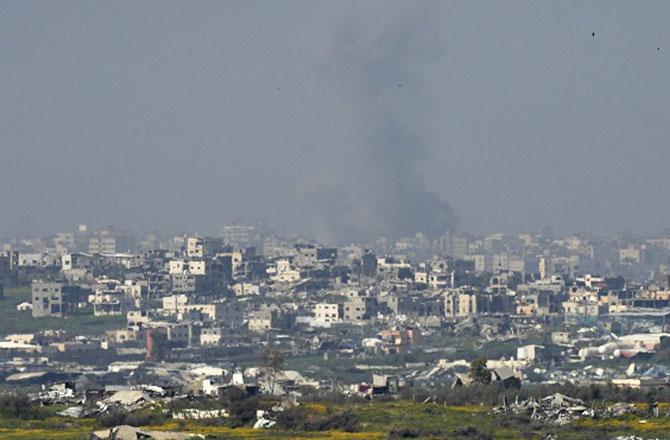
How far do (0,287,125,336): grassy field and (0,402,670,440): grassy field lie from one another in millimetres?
69711

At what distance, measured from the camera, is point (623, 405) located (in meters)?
46.7

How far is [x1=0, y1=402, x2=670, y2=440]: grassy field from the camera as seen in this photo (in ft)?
136

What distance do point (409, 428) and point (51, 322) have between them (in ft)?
256

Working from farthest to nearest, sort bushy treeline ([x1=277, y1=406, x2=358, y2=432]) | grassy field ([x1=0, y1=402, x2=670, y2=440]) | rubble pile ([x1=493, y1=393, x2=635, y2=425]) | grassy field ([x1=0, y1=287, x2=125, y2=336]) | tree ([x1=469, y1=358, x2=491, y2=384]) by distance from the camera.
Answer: grassy field ([x1=0, y1=287, x2=125, y2=336]) → tree ([x1=469, y1=358, x2=491, y2=384]) → rubble pile ([x1=493, y1=393, x2=635, y2=425]) → bushy treeline ([x1=277, y1=406, x2=358, y2=432]) → grassy field ([x1=0, y1=402, x2=670, y2=440])

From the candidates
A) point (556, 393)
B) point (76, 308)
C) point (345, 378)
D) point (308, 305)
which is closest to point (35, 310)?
point (76, 308)

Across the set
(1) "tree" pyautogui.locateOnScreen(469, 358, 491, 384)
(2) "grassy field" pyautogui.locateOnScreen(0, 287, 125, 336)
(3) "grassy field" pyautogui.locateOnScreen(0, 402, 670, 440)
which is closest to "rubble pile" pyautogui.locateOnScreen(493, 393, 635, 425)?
(3) "grassy field" pyautogui.locateOnScreen(0, 402, 670, 440)

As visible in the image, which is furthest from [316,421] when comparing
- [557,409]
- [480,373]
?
[480,373]

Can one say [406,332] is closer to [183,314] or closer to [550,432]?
[183,314]

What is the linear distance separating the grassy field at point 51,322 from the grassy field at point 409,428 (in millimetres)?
69711

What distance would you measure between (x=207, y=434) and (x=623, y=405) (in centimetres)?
977

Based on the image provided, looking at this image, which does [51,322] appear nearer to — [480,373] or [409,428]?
[480,373]

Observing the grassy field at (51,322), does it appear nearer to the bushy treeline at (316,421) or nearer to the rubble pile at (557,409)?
the rubble pile at (557,409)

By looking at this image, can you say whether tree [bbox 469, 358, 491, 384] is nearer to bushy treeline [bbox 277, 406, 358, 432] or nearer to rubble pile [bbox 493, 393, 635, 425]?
rubble pile [bbox 493, 393, 635, 425]

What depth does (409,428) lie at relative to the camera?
42.2 metres
